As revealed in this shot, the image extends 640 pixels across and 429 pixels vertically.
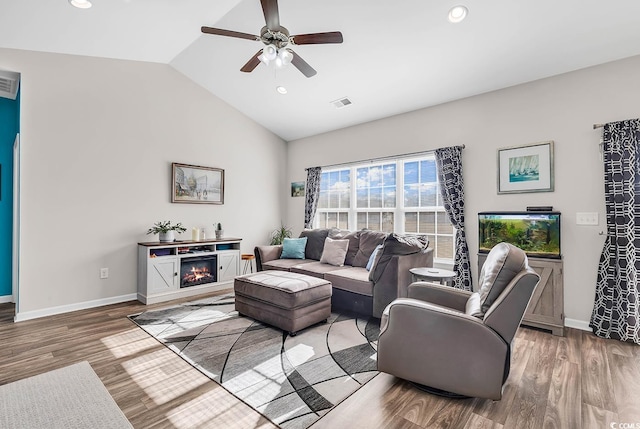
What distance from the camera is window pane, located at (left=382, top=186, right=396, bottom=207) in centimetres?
478

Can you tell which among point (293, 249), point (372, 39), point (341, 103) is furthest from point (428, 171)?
point (293, 249)

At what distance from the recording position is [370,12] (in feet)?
9.69

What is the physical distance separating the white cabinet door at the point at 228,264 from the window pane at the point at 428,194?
123 inches

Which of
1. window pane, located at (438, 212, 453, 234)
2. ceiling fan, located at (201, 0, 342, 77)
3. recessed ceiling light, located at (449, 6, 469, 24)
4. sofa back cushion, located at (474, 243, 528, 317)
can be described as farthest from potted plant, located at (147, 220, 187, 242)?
recessed ceiling light, located at (449, 6, 469, 24)

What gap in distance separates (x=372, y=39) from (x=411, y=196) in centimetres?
226

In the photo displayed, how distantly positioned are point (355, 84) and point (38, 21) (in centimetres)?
355

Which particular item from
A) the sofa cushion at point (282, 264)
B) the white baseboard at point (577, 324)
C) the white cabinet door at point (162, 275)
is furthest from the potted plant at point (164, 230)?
the white baseboard at point (577, 324)

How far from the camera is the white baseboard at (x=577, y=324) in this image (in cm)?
316

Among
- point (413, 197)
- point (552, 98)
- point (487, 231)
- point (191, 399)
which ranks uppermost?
point (552, 98)

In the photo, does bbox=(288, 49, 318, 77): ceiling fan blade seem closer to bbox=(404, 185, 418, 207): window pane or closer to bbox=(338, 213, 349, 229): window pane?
bbox=(404, 185, 418, 207): window pane

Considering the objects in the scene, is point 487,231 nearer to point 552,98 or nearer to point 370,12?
point 552,98

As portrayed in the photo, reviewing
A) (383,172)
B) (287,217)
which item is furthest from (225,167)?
(383,172)

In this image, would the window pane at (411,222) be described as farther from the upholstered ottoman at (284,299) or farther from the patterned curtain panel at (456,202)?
the upholstered ottoman at (284,299)

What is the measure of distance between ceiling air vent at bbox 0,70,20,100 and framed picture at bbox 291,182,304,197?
13.8ft
